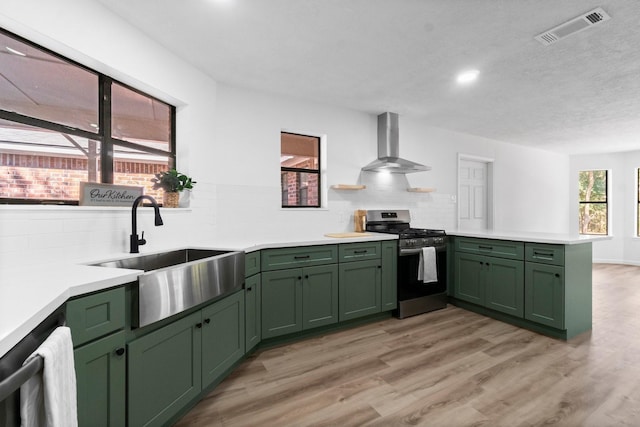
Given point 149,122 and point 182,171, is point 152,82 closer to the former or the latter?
point 149,122

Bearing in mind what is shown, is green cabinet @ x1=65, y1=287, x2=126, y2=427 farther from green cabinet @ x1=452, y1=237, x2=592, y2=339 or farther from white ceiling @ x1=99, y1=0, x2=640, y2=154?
green cabinet @ x1=452, y1=237, x2=592, y2=339

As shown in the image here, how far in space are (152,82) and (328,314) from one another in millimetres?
2442

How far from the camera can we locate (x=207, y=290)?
1.82 meters

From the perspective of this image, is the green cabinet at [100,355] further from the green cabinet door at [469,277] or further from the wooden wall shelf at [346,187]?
the green cabinet door at [469,277]

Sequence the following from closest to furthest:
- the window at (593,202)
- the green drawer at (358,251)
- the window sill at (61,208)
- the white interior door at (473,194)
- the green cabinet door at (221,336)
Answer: the window sill at (61,208) < the green cabinet door at (221,336) < the green drawer at (358,251) < the white interior door at (473,194) < the window at (593,202)

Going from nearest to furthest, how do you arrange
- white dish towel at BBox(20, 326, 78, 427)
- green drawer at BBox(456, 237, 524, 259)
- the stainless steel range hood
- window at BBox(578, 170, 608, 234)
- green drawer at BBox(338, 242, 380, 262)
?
1. white dish towel at BBox(20, 326, 78, 427)
2. green drawer at BBox(338, 242, 380, 262)
3. green drawer at BBox(456, 237, 524, 259)
4. the stainless steel range hood
5. window at BBox(578, 170, 608, 234)

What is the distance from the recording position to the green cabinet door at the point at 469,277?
137 inches

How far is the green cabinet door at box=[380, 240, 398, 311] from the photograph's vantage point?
330 centimetres

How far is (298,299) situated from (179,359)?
1216 mm

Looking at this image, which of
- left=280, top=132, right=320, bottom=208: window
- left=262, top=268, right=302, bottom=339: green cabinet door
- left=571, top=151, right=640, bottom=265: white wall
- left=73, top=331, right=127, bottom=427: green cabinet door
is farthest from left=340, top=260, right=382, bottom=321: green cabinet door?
left=571, top=151, right=640, bottom=265: white wall

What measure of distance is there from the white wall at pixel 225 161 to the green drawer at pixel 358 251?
698mm

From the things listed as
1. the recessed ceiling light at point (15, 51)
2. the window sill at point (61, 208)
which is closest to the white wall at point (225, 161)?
the window sill at point (61, 208)

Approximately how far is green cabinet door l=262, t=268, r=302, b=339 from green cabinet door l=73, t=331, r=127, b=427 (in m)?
1.29

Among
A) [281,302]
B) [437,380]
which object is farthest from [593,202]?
[281,302]
